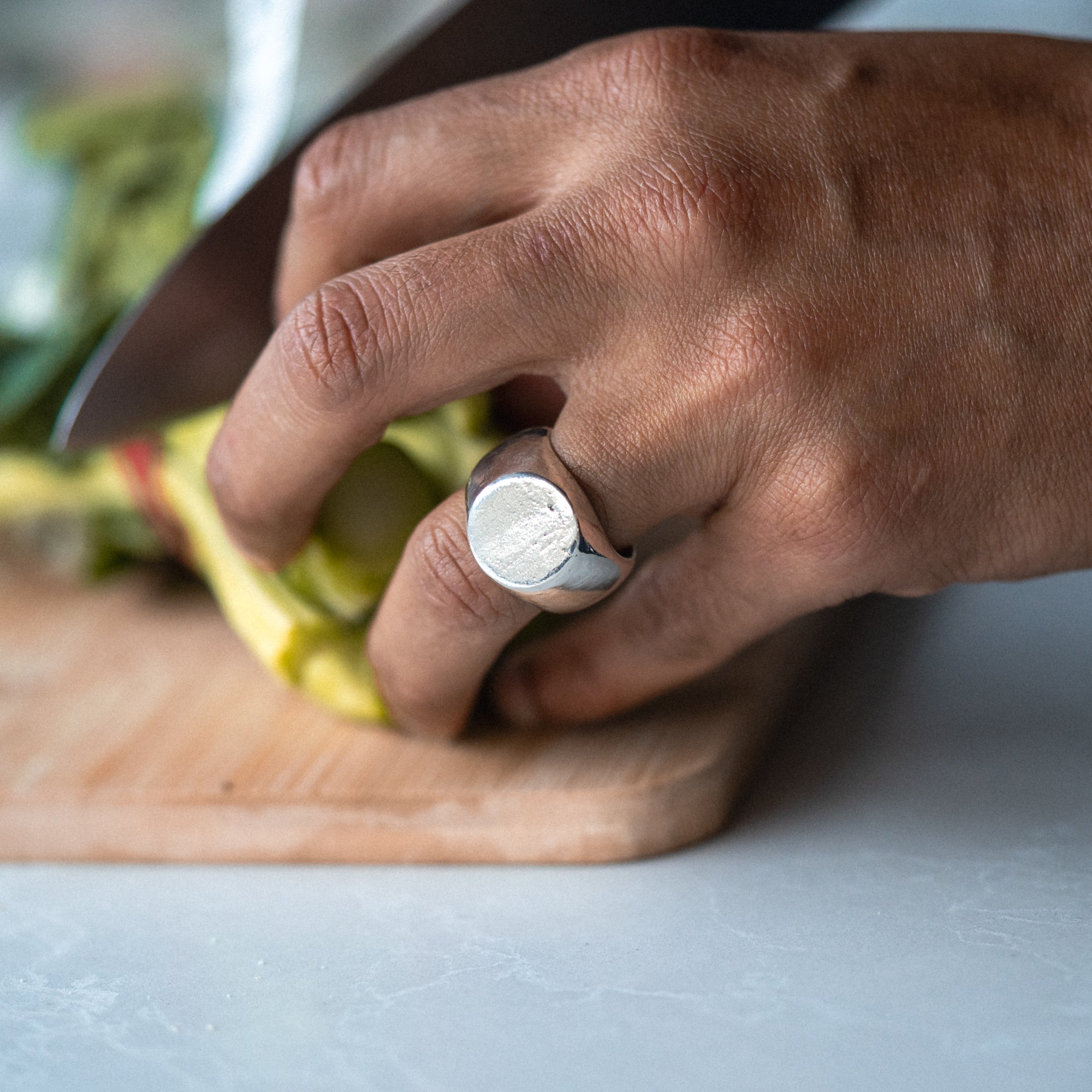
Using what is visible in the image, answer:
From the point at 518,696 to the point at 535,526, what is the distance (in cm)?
24

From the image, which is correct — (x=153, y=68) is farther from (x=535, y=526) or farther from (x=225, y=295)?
(x=535, y=526)

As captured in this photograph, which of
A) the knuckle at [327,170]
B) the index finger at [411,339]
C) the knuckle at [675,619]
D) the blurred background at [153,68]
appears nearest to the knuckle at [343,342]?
the index finger at [411,339]

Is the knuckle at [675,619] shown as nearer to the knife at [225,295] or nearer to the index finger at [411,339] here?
the index finger at [411,339]

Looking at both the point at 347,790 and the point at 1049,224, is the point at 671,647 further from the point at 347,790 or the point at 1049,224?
the point at 1049,224

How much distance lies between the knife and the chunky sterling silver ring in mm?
396

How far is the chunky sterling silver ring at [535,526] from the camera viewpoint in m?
0.74

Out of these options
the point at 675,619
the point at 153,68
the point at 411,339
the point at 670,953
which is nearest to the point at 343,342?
the point at 411,339

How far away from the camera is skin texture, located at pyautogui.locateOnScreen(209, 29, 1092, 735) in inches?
29.6

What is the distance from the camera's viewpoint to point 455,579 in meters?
0.79

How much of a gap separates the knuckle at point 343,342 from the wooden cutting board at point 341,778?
0.94 ft

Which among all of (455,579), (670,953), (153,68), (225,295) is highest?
(153,68)

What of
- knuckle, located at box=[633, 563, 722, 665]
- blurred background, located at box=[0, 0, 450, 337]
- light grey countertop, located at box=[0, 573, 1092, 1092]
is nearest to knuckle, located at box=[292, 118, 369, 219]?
knuckle, located at box=[633, 563, 722, 665]

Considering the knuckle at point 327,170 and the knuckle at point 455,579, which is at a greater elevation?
the knuckle at point 327,170

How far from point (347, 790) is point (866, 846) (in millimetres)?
353
